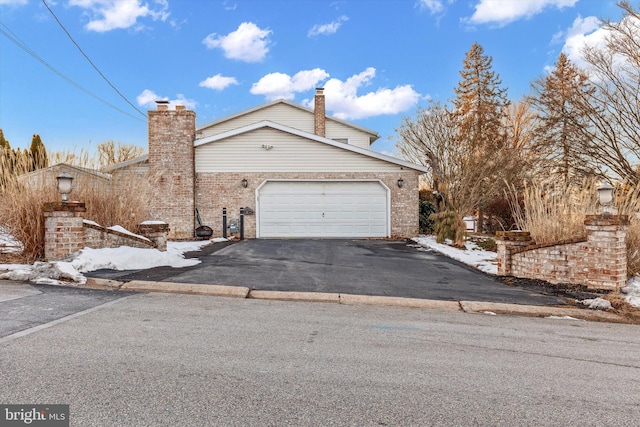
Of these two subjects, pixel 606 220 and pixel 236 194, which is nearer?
pixel 606 220

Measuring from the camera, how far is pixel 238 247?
12.6 m

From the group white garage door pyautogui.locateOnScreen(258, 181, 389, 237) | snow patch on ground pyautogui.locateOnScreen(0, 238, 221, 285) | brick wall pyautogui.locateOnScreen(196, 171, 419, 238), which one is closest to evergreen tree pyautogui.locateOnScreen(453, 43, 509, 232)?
brick wall pyautogui.locateOnScreen(196, 171, 419, 238)

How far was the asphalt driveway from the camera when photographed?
22.2 ft

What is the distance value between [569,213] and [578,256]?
1.25 meters

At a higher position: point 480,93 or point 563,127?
point 480,93

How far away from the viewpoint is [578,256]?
755 centimetres

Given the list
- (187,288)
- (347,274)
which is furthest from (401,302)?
(187,288)

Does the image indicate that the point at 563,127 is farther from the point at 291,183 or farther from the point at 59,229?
the point at 59,229

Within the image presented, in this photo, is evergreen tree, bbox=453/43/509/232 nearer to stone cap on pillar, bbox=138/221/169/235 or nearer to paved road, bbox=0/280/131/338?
stone cap on pillar, bbox=138/221/169/235

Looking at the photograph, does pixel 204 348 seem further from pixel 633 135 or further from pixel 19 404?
pixel 633 135

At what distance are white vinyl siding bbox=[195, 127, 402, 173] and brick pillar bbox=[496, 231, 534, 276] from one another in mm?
8575

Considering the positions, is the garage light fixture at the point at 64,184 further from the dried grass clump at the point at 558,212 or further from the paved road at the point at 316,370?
the dried grass clump at the point at 558,212

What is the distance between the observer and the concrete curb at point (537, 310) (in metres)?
5.84

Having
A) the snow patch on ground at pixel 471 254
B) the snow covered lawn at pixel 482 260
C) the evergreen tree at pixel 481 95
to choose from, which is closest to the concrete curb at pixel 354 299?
the snow covered lawn at pixel 482 260
